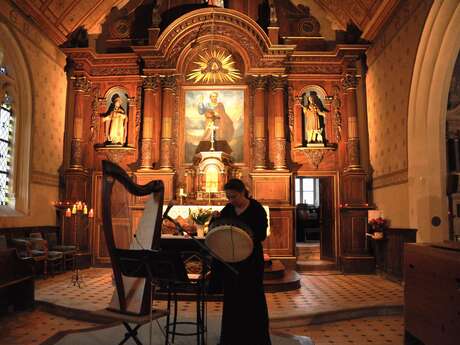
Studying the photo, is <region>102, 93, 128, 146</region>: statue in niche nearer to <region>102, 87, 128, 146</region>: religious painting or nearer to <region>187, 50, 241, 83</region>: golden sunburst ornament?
<region>102, 87, 128, 146</region>: religious painting

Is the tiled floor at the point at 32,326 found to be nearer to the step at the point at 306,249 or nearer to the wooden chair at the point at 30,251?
the wooden chair at the point at 30,251

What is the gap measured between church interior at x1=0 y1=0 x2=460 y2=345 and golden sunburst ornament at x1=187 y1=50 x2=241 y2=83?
4 centimetres

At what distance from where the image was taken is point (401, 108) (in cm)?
979

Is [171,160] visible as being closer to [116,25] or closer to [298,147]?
[298,147]

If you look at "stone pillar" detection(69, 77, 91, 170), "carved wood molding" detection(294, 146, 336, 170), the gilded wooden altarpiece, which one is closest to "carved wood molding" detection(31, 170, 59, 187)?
the gilded wooden altarpiece

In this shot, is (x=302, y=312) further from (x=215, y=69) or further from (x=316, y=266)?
(x=215, y=69)

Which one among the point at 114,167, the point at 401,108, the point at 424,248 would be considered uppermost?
the point at 401,108

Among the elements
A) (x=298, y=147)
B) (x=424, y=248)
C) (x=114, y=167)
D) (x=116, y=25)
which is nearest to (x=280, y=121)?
(x=298, y=147)

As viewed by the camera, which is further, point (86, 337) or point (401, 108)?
point (401, 108)

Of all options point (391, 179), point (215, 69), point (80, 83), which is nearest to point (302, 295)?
point (391, 179)

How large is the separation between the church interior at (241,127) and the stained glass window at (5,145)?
0.11ft

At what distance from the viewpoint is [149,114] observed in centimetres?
1237

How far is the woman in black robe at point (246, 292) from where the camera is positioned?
398cm

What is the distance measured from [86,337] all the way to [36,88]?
7808 mm
